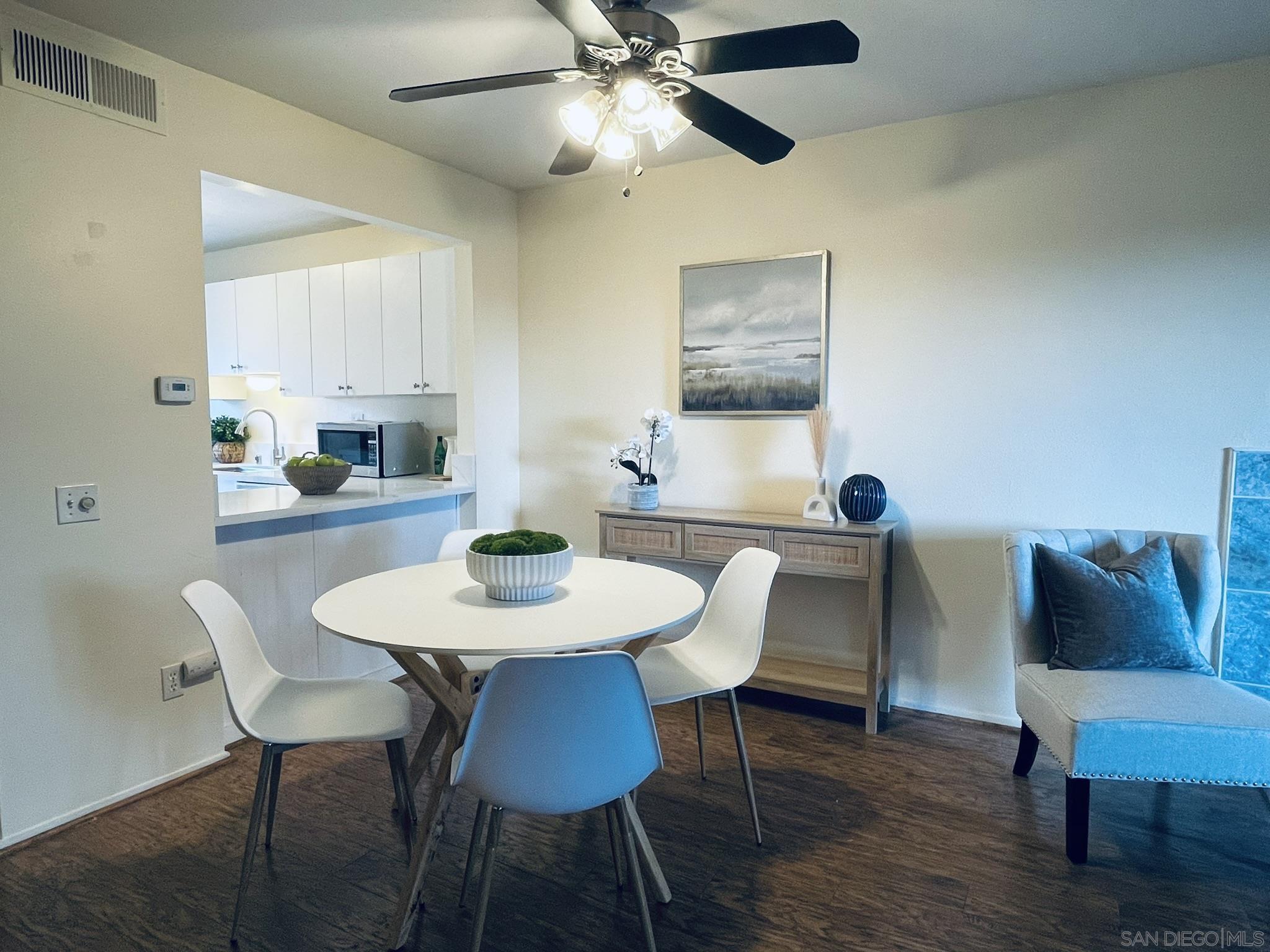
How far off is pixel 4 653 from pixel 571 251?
9.34 ft

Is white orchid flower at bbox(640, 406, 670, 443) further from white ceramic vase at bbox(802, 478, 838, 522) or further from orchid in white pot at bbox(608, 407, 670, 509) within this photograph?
white ceramic vase at bbox(802, 478, 838, 522)

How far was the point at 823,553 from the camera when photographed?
9.64 ft

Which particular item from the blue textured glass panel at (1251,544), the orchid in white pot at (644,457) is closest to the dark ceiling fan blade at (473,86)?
the orchid in white pot at (644,457)

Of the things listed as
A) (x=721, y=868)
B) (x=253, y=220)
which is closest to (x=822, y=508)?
(x=721, y=868)

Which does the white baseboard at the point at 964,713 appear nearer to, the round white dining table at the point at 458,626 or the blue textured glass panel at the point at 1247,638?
the blue textured glass panel at the point at 1247,638

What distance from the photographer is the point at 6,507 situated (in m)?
2.12

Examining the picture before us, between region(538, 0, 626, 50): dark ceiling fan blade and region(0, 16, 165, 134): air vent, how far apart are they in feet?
5.25

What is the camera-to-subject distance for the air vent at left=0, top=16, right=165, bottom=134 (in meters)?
2.10

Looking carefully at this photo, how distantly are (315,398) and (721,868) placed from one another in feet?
12.8

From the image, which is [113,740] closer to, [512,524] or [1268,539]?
[512,524]

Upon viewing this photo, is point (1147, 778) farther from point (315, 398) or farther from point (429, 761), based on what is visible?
point (315, 398)

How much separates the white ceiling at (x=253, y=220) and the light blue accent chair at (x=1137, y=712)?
11.1ft

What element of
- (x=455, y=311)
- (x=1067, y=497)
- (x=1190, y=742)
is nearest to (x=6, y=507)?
(x=455, y=311)

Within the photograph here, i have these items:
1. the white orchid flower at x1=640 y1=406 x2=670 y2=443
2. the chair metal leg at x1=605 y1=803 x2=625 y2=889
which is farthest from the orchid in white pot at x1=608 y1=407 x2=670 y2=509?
the chair metal leg at x1=605 y1=803 x2=625 y2=889
